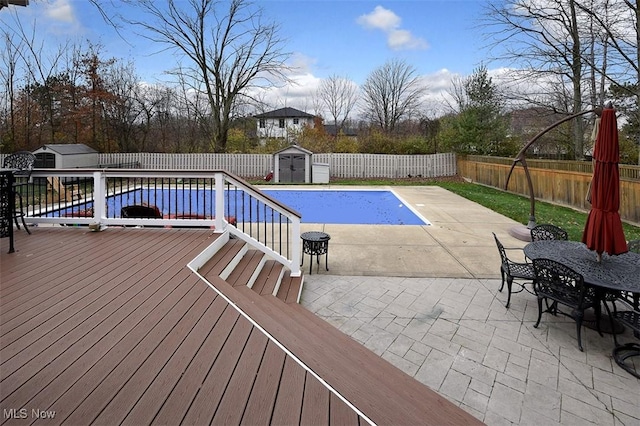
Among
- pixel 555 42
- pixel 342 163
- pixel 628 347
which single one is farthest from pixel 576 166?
pixel 342 163

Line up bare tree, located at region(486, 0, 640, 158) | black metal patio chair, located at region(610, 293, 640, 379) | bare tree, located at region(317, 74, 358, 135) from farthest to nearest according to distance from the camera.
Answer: bare tree, located at region(317, 74, 358, 135), bare tree, located at region(486, 0, 640, 158), black metal patio chair, located at region(610, 293, 640, 379)

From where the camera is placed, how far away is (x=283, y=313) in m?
3.15

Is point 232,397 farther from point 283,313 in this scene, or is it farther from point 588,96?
point 588,96

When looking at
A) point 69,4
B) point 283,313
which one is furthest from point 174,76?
point 283,313

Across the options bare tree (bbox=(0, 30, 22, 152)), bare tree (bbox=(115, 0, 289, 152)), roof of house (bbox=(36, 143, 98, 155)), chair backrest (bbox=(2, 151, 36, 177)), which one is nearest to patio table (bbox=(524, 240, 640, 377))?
chair backrest (bbox=(2, 151, 36, 177))

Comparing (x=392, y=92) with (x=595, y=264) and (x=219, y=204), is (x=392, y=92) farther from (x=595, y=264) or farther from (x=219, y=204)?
(x=595, y=264)

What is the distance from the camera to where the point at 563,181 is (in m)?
11.3

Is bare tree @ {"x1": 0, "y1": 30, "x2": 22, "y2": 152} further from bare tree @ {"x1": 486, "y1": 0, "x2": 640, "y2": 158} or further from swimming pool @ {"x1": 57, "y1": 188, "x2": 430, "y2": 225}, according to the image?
bare tree @ {"x1": 486, "y1": 0, "x2": 640, "y2": 158}

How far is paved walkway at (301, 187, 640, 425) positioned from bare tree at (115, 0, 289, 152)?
62.7 feet

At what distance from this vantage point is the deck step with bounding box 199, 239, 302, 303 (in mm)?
3766

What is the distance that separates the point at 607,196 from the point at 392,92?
29900 millimetres

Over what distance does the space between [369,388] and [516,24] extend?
1491 centimetres

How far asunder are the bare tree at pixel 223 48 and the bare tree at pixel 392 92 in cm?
1146

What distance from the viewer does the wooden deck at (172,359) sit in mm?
1648
